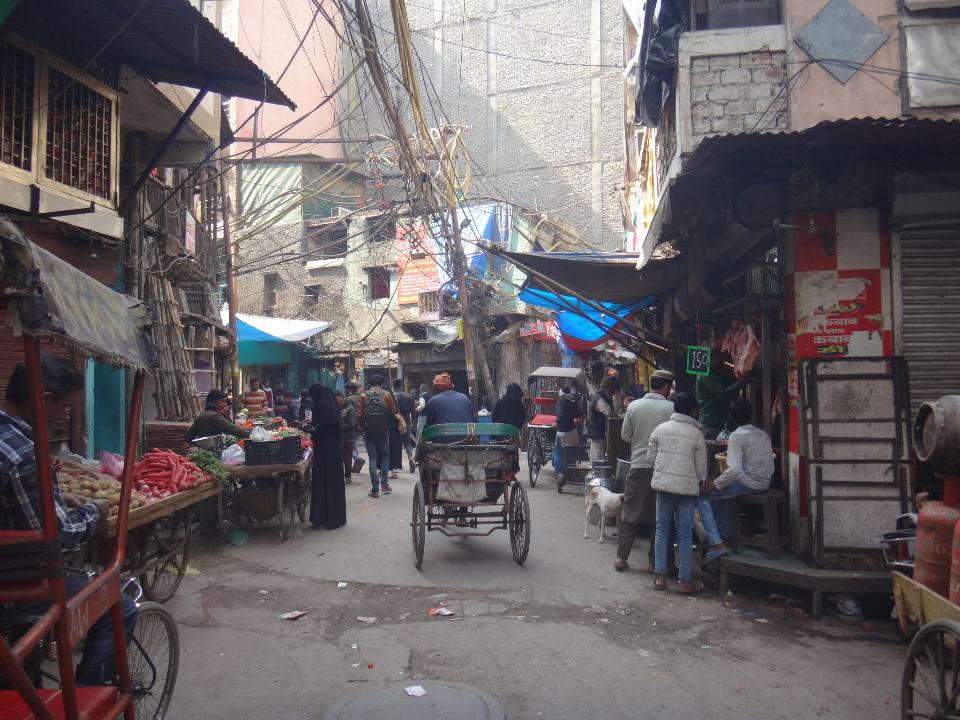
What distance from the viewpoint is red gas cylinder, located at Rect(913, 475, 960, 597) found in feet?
13.2

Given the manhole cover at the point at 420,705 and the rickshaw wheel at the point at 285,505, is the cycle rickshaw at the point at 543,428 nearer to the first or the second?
the rickshaw wheel at the point at 285,505

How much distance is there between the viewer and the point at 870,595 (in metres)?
6.12

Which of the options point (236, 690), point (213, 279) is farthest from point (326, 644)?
point (213, 279)

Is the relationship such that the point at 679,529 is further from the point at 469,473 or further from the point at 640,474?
the point at 469,473

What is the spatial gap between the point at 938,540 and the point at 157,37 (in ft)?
26.4

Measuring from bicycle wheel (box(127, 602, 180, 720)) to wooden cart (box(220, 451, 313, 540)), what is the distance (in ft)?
14.2

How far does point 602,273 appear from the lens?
10289 millimetres

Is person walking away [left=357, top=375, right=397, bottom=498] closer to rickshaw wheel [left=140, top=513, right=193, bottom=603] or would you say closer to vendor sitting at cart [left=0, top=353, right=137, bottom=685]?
rickshaw wheel [left=140, top=513, right=193, bottom=603]

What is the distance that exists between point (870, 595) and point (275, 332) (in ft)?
51.2

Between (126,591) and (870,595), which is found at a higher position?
(126,591)

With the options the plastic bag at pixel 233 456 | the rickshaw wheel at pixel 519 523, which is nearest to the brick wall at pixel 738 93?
the rickshaw wheel at pixel 519 523

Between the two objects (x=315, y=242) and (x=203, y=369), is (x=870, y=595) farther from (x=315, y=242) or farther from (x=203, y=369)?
(x=315, y=242)

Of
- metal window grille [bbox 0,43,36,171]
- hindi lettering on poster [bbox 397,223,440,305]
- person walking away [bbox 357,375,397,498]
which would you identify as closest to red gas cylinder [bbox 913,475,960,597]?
metal window grille [bbox 0,43,36,171]

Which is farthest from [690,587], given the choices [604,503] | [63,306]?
[63,306]
